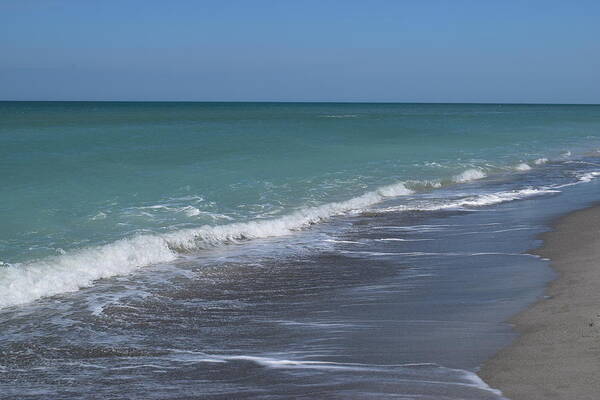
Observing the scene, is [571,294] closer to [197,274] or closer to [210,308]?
[210,308]

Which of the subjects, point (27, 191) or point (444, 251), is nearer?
point (444, 251)

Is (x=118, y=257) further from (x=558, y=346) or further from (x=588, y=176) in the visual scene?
(x=588, y=176)

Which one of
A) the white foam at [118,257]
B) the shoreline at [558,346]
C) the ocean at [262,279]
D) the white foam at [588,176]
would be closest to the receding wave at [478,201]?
the ocean at [262,279]

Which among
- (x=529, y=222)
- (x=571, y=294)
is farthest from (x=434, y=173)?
(x=571, y=294)

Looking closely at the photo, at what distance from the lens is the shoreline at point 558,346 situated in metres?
5.74

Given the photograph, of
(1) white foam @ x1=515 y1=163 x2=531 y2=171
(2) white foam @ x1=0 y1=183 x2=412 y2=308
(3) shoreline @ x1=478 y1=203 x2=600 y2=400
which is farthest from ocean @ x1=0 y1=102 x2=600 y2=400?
(1) white foam @ x1=515 y1=163 x2=531 y2=171

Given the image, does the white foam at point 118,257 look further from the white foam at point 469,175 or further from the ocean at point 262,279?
the white foam at point 469,175

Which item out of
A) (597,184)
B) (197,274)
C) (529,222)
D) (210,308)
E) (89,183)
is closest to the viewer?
(210,308)

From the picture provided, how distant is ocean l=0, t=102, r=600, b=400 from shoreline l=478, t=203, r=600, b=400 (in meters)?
0.19

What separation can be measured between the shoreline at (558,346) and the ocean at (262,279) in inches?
7.7

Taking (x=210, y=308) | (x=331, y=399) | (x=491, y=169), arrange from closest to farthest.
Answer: (x=331, y=399), (x=210, y=308), (x=491, y=169)

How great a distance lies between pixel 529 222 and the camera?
595 inches

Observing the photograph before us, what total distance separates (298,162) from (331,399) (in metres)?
22.8

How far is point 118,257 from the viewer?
1138cm
